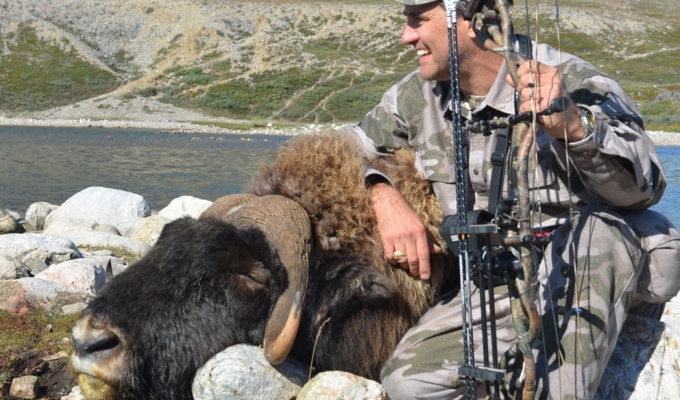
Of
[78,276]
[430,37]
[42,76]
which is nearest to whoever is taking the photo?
[430,37]

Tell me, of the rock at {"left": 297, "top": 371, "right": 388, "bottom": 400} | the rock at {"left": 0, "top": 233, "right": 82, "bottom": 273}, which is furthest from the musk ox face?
the rock at {"left": 0, "top": 233, "right": 82, "bottom": 273}

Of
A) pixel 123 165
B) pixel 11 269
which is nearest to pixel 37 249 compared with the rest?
pixel 11 269

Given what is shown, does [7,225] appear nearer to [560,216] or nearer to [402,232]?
[402,232]

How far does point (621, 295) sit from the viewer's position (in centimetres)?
385

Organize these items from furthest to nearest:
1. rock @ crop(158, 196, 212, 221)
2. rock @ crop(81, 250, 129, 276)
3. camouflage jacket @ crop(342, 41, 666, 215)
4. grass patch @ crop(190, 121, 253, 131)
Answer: grass patch @ crop(190, 121, 253, 131), rock @ crop(158, 196, 212, 221), rock @ crop(81, 250, 129, 276), camouflage jacket @ crop(342, 41, 666, 215)

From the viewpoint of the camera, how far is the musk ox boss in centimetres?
372

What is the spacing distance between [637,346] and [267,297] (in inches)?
78.7

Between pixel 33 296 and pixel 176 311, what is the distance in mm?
2446

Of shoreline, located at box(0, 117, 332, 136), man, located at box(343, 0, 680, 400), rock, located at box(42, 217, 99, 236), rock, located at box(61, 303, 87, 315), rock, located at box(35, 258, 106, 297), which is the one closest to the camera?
man, located at box(343, 0, 680, 400)

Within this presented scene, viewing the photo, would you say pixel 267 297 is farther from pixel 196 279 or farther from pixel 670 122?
pixel 670 122

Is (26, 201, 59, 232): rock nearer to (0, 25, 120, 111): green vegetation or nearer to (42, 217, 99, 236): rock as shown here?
(42, 217, 99, 236): rock

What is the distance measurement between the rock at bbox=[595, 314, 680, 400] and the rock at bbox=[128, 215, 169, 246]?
21.9 ft

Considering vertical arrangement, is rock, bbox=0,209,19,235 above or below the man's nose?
below

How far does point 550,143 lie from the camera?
395 centimetres
